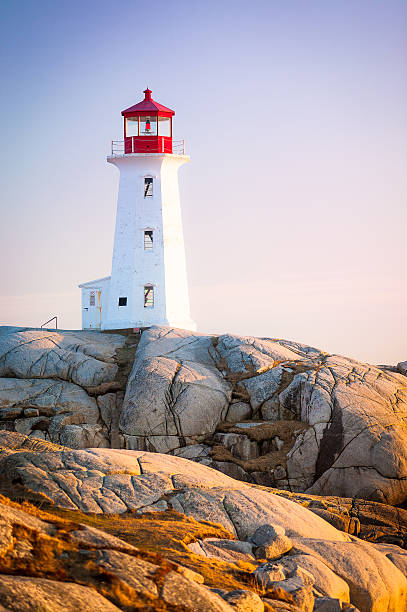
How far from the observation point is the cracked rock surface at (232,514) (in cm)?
1438

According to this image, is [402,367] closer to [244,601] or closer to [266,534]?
[266,534]

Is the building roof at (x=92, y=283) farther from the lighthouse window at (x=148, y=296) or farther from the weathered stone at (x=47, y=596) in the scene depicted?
the weathered stone at (x=47, y=596)

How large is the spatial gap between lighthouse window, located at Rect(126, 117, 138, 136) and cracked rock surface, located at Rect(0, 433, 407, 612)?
96.2 feet

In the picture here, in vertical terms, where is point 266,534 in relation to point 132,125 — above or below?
below

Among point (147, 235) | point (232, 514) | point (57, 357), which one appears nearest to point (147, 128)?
point (147, 235)

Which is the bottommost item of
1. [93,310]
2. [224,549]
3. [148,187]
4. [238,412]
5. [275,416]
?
[224,549]

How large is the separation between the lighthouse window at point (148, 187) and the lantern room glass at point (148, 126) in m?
3.27

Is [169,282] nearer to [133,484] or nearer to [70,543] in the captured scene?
[133,484]

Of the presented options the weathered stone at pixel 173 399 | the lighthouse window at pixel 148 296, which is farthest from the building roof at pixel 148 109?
the weathered stone at pixel 173 399

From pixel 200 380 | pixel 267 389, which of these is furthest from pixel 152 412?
pixel 267 389

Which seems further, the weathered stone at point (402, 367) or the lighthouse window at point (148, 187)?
the lighthouse window at point (148, 187)

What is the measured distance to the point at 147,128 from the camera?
45.2 metres

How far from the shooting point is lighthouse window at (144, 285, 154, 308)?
143ft

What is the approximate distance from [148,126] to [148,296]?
11.4 metres
